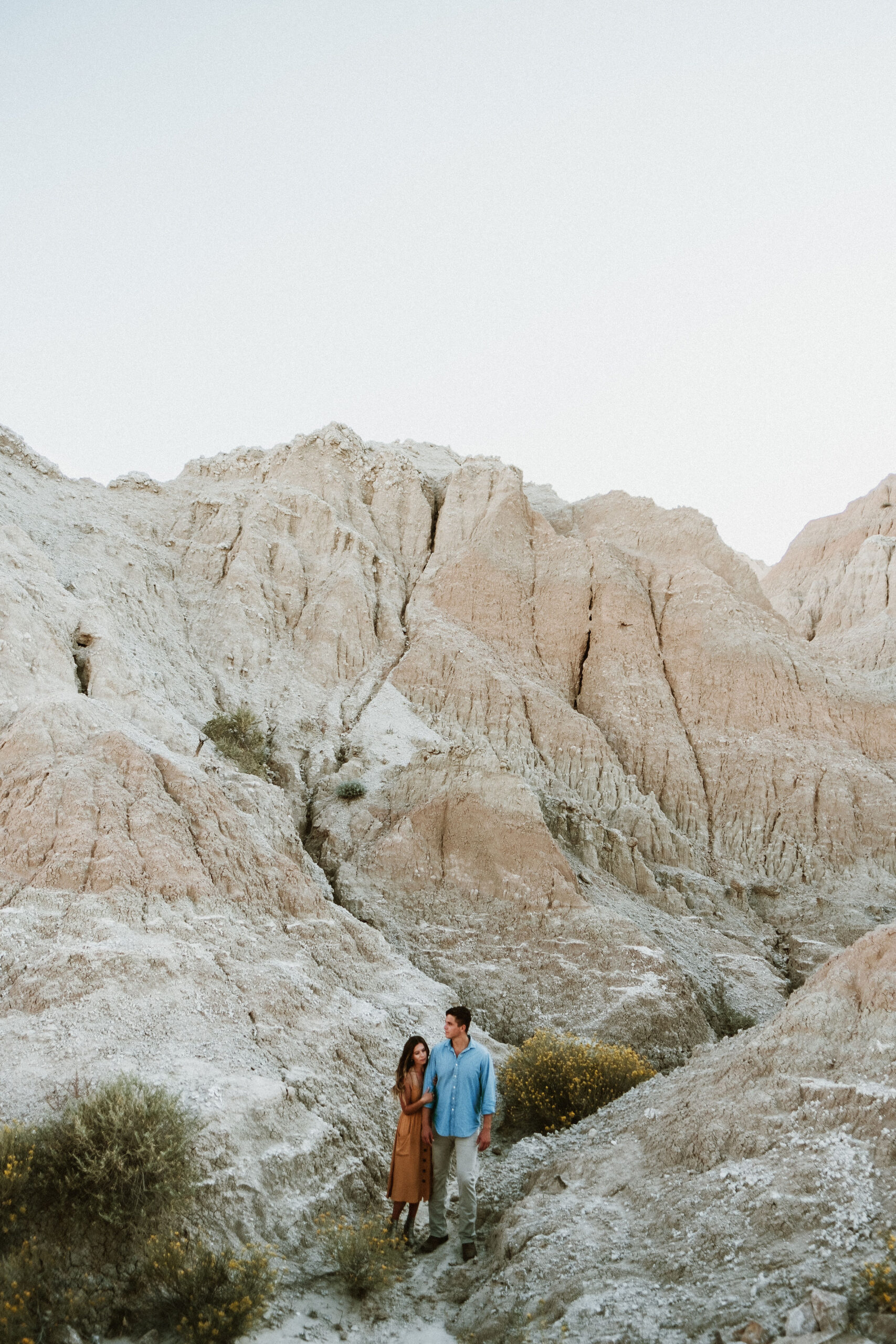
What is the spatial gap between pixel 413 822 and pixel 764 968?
9.79 meters

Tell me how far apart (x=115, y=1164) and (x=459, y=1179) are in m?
3.14

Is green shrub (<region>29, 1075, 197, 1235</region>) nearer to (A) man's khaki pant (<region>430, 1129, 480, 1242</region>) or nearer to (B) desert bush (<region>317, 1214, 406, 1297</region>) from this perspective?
(B) desert bush (<region>317, 1214, 406, 1297</region>)

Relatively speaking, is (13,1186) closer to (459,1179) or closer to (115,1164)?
(115,1164)

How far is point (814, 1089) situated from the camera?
27.0ft

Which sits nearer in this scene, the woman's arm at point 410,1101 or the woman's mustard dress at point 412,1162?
the woman's arm at point 410,1101

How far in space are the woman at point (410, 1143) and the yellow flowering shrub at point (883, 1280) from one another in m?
3.71

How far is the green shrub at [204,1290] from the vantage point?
636cm

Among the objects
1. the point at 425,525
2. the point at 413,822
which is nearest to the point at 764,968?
the point at 413,822

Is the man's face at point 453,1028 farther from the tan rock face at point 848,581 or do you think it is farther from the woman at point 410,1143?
the tan rock face at point 848,581

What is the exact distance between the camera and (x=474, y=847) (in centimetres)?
1938

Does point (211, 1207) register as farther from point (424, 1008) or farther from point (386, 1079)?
point (424, 1008)

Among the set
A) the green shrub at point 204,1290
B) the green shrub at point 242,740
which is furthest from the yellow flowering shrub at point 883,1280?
the green shrub at point 242,740

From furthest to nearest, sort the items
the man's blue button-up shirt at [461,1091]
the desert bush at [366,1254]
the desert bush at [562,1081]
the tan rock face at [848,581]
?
1. the tan rock face at [848,581]
2. the desert bush at [562,1081]
3. the man's blue button-up shirt at [461,1091]
4. the desert bush at [366,1254]

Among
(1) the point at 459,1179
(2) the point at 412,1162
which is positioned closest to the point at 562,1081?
(1) the point at 459,1179
